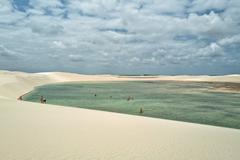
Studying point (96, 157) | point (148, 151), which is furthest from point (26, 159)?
point (148, 151)

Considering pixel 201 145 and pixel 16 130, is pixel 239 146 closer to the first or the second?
pixel 201 145

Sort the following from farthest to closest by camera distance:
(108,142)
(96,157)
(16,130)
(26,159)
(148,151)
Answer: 1. (16,130)
2. (108,142)
3. (148,151)
4. (96,157)
5. (26,159)

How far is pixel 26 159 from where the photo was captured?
8.02 m

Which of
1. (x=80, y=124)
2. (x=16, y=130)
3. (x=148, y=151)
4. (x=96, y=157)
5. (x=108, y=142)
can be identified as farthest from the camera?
(x=80, y=124)

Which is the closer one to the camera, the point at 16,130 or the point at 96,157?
the point at 96,157

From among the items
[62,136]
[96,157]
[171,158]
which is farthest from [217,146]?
[62,136]

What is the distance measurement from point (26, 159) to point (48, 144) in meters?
1.84

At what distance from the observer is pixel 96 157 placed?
338 inches

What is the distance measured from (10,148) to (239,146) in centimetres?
927

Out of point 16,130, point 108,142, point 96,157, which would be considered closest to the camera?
point 96,157

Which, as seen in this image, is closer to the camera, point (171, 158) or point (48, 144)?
point (171, 158)

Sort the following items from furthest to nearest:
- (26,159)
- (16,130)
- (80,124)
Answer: (80,124) < (16,130) < (26,159)

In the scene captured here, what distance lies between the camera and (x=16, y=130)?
1212 centimetres

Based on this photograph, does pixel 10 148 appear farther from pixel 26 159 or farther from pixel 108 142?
pixel 108 142
